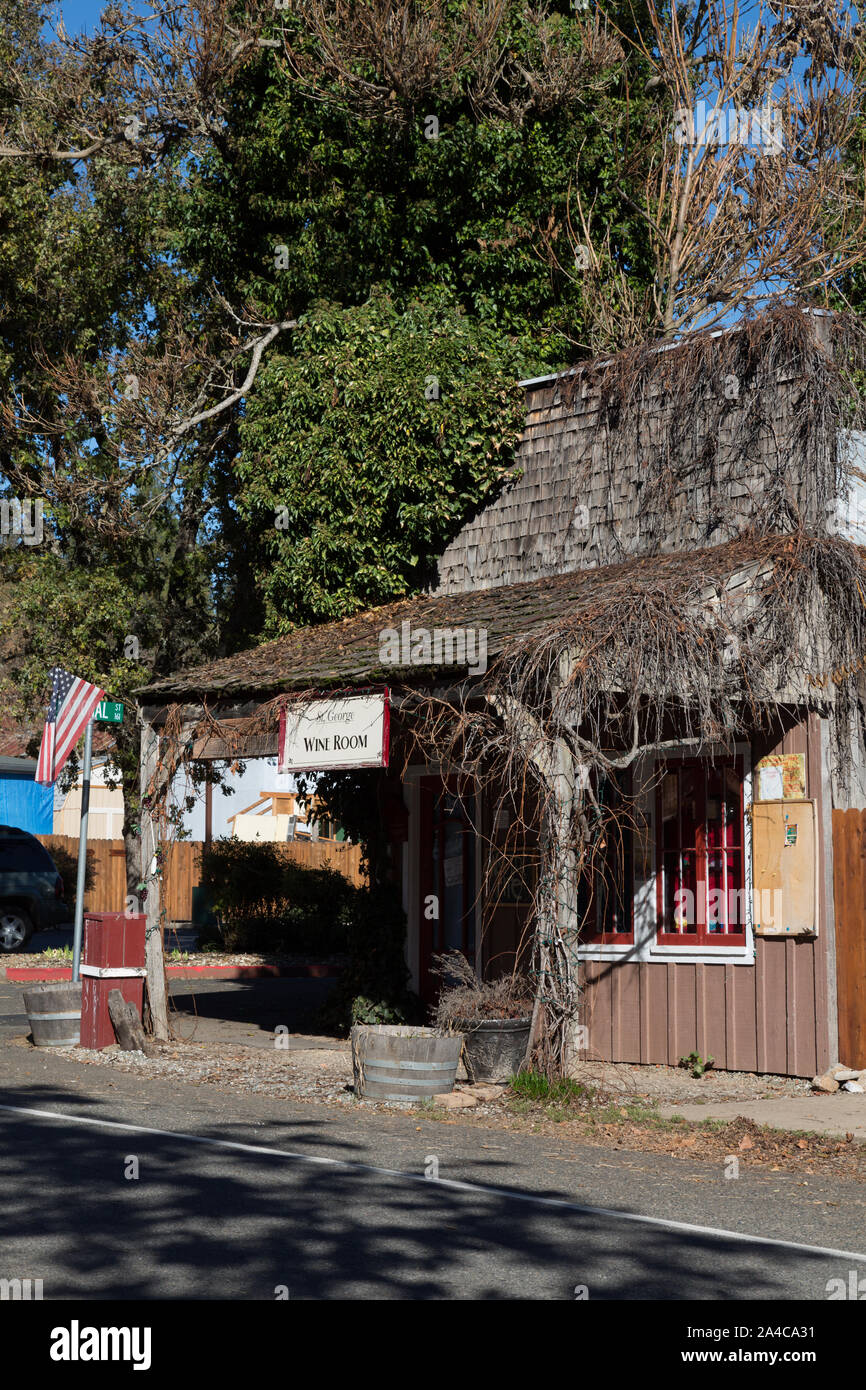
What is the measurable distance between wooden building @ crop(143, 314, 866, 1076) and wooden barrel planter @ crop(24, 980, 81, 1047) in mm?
2284

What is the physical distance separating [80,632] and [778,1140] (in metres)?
14.8

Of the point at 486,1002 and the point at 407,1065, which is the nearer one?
the point at 407,1065

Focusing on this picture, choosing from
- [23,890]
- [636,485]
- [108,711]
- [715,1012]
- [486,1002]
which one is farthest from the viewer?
[23,890]

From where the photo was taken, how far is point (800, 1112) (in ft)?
33.1

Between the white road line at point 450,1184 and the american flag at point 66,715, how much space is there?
5.98 metres

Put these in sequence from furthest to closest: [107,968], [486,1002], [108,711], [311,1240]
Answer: [108,711] < [107,968] < [486,1002] < [311,1240]

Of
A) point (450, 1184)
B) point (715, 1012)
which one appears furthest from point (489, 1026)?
point (450, 1184)

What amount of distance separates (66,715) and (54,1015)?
3.60m

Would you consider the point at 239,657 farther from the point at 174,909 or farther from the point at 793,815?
the point at 174,909

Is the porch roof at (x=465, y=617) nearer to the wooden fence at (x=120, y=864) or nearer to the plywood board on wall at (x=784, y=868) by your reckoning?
the plywood board on wall at (x=784, y=868)

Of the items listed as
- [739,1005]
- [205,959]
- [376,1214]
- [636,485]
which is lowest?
[205,959]


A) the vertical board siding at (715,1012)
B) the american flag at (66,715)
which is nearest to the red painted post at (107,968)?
the american flag at (66,715)
